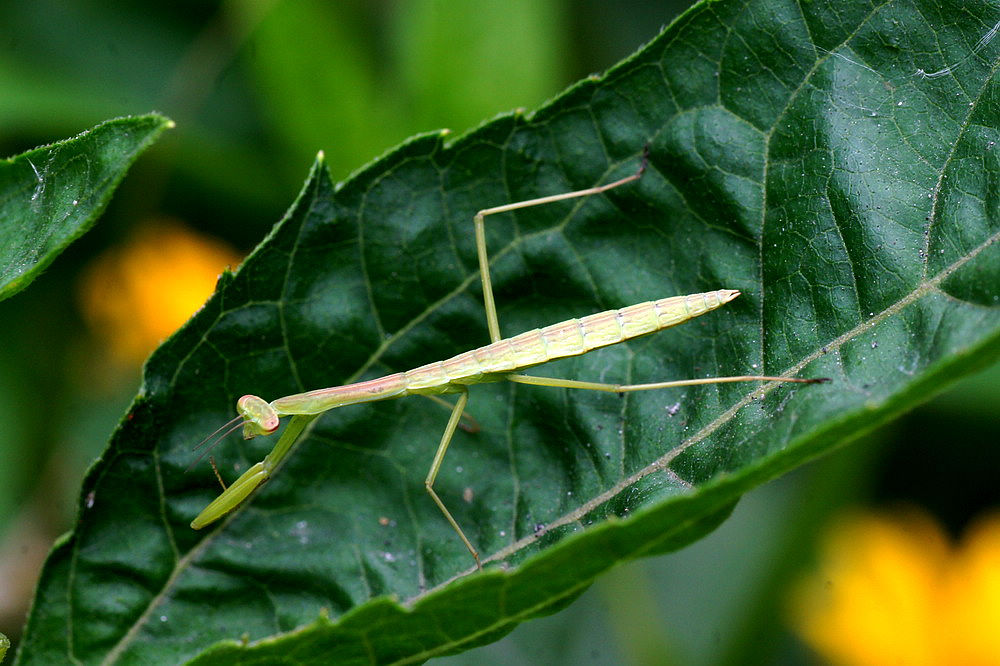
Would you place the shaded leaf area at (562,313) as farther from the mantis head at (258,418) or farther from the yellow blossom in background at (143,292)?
the yellow blossom in background at (143,292)

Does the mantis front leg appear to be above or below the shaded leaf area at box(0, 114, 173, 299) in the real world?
below

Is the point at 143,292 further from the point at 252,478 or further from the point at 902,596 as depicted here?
the point at 902,596

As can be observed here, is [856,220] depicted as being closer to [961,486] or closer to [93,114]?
[961,486]

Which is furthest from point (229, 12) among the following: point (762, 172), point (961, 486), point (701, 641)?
point (961, 486)

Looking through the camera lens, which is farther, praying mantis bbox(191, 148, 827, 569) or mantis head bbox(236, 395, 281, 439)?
mantis head bbox(236, 395, 281, 439)

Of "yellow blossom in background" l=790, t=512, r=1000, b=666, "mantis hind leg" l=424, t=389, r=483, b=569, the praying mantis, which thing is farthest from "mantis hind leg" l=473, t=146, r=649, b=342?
"yellow blossom in background" l=790, t=512, r=1000, b=666

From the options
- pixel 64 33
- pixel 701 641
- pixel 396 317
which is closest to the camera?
pixel 396 317

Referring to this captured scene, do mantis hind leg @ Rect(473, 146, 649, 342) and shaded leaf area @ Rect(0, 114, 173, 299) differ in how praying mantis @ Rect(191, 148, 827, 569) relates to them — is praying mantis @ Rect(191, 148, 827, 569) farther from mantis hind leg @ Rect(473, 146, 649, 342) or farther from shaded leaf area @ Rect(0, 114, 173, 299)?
shaded leaf area @ Rect(0, 114, 173, 299)
